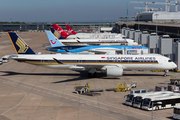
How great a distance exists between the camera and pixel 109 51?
6650 centimetres

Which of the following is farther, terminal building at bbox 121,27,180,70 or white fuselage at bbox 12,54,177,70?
terminal building at bbox 121,27,180,70

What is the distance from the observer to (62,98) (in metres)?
33.5

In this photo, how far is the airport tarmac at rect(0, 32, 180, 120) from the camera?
27.0 metres

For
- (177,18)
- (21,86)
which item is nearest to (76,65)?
(21,86)

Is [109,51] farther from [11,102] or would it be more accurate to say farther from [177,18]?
[177,18]

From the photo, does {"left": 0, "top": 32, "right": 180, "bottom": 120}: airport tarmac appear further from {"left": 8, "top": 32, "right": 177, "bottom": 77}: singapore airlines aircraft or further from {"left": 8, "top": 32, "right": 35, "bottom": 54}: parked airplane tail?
{"left": 8, "top": 32, "right": 35, "bottom": 54}: parked airplane tail

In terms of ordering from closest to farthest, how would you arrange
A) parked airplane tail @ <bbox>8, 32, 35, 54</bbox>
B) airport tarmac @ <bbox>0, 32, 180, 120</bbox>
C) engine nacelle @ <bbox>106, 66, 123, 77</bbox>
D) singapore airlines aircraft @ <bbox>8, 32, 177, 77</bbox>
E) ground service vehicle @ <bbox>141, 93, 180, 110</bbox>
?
airport tarmac @ <bbox>0, 32, 180, 120</bbox> → ground service vehicle @ <bbox>141, 93, 180, 110</bbox> → engine nacelle @ <bbox>106, 66, 123, 77</bbox> → singapore airlines aircraft @ <bbox>8, 32, 177, 77</bbox> → parked airplane tail @ <bbox>8, 32, 35, 54</bbox>

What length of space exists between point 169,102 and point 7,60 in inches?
1891

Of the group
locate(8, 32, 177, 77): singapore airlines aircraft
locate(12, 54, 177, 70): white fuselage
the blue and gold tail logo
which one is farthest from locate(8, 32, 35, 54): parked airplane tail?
locate(12, 54, 177, 70): white fuselage

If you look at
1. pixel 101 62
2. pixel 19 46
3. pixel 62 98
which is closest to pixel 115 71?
pixel 101 62

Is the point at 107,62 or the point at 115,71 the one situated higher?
the point at 107,62

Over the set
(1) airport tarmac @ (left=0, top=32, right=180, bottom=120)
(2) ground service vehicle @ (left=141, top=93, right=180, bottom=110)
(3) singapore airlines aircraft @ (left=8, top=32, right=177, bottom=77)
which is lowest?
(1) airport tarmac @ (left=0, top=32, right=180, bottom=120)

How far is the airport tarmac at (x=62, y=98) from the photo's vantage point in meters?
27.0

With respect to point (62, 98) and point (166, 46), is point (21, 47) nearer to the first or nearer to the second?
point (62, 98)
